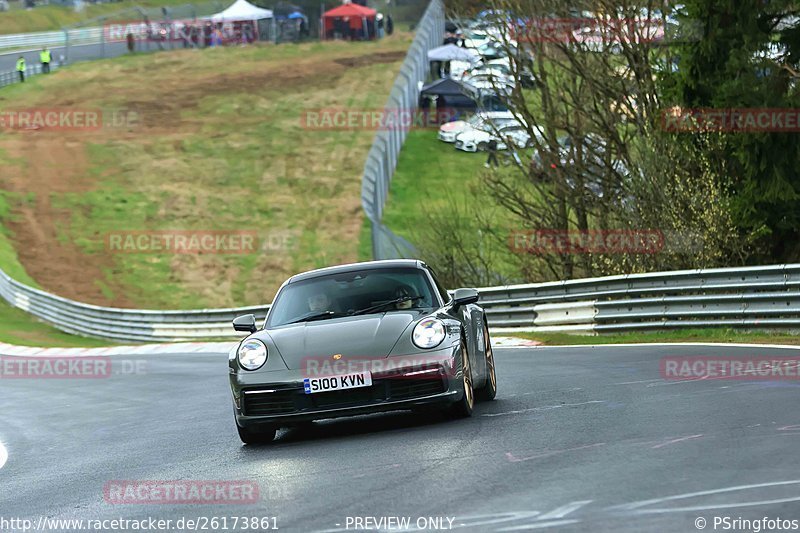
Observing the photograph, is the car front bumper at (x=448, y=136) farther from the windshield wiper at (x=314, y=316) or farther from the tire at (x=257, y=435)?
the tire at (x=257, y=435)

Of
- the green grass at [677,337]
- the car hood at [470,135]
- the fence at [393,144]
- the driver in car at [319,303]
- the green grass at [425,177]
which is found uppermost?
the driver in car at [319,303]

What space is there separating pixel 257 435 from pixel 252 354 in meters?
0.63

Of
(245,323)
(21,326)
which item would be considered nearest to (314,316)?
(245,323)

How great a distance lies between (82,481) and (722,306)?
1067cm

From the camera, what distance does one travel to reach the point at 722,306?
58.8 feet

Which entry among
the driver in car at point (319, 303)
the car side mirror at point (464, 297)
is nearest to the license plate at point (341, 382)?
the driver in car at point (319, 303)

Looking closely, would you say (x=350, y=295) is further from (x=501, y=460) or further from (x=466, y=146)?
(x=466, y=146)

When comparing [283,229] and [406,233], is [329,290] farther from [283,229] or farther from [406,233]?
[283,229]

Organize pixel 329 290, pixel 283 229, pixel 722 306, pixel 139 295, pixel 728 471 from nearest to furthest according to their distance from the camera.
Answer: pixel 728 471 < pixel 329 290 < pixel 722 306 < pixel 139 295 < pixel 283 229

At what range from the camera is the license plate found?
959 centimetres

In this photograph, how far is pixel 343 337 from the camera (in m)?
9.95

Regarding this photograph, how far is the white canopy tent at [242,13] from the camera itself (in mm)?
75375

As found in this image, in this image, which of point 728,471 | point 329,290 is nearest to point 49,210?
point 329,290

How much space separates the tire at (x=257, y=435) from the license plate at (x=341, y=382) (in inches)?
22.5
